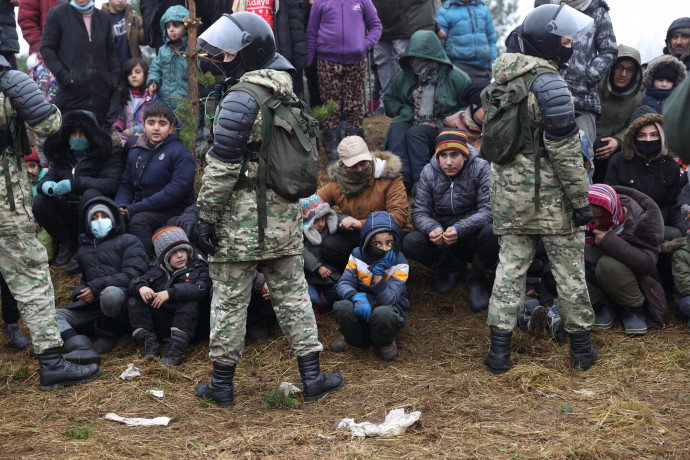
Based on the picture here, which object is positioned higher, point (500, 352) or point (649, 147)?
point (649, 147)

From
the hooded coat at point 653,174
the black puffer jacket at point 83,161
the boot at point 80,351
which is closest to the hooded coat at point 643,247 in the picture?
the hooded coat at point 653,174

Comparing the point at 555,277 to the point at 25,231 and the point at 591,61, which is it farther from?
the point at 25,231

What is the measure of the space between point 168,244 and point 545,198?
312 centimetres

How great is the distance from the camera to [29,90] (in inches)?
195

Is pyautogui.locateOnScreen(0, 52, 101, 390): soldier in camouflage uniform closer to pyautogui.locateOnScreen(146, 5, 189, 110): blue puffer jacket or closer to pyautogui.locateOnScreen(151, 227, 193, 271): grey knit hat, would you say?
pyautogui.locateOnScreen(151, 227, 193, 271): grey knit hat

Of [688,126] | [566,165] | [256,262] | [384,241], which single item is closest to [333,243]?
[384,241]

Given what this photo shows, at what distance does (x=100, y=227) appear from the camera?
623 centimetres

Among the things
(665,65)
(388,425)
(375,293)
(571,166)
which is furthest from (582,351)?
(665,65)

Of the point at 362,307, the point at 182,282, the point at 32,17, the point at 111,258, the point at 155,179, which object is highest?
the point at 32,17

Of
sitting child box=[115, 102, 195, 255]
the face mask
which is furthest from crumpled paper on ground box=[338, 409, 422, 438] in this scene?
sitting child box=[115, 102, 195, 255]

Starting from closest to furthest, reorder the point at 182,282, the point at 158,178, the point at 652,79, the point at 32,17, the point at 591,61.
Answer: the point at 182,282, the point at 158,178, the point at 591,61, the point at 652,79, the point at 32,17

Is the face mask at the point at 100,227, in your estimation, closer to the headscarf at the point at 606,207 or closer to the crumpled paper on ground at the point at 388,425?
the crumpled paper on ground at the point at 388,425

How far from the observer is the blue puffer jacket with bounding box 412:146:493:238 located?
20.6 feet

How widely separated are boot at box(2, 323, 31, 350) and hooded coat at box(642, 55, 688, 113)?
6.76m
